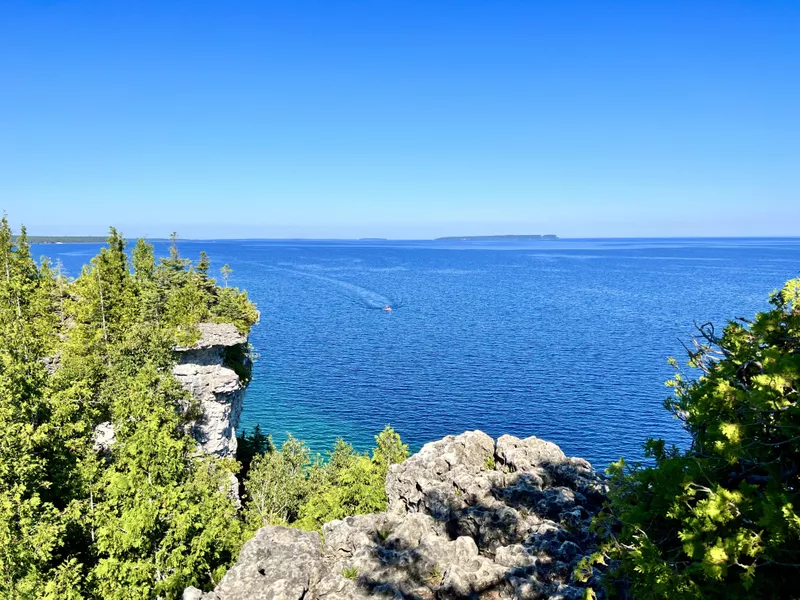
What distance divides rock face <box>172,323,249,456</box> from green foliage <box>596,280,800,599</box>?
37581 millimetres

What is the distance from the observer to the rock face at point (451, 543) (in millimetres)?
18391

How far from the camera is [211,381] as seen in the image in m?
44.7

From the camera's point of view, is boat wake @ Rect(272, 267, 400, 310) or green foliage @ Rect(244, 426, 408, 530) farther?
boat wake @ Rect(272, 267, 400, 310)

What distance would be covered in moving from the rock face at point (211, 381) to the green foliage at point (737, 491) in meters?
37.6

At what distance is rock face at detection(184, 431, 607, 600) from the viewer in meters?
18.4

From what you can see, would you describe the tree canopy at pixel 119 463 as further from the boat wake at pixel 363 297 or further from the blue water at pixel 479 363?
the boat wake at pixel 363 297

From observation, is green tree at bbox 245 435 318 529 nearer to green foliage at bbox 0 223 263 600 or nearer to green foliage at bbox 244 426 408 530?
green foliage at bbox 244 426 408 530

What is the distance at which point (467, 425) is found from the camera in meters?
62.2

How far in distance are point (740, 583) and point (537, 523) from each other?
13300mm

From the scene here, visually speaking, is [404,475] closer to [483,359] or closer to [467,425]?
[467,425]

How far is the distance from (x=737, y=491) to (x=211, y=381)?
41.7m

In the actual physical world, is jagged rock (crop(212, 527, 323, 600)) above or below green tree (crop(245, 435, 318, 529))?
above

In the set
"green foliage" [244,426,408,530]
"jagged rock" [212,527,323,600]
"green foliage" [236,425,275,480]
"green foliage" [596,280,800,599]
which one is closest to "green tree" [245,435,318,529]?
"green foliage" [244,426,408,530]

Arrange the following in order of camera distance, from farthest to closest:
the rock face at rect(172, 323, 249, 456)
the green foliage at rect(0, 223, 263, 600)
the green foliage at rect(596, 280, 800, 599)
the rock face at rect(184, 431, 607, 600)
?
the rock face at rect(172, 323, 249, 456), the green foliage at rect(0, 223, 263, 600), the rock face at rect(184, 431, 607, 600), the green foliage at rect(596, 280, 800, 599)
